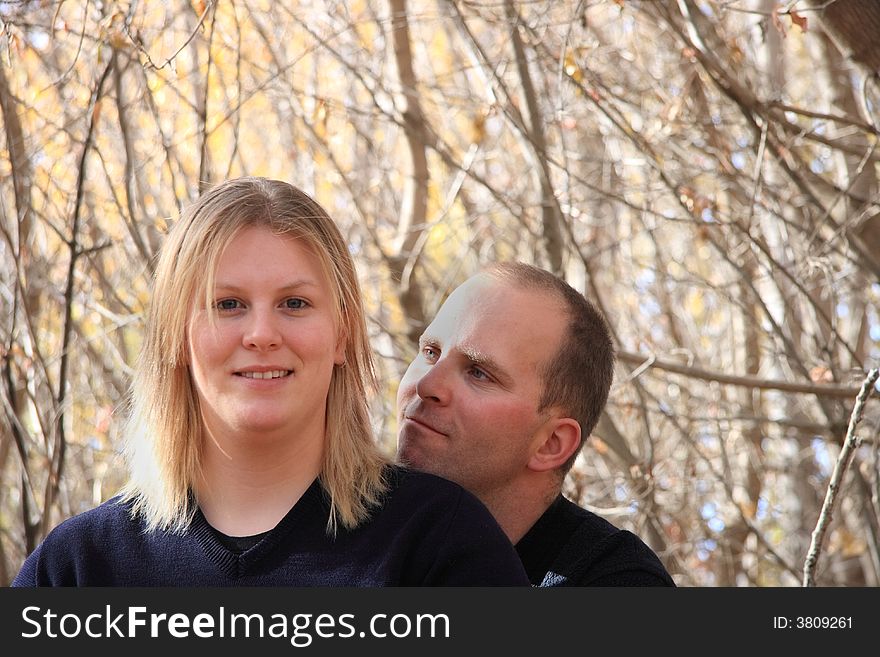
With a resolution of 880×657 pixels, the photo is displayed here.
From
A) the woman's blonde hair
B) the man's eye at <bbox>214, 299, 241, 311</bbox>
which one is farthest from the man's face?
the man's eye at <bbox>214, 299, 241, 311</bbox>

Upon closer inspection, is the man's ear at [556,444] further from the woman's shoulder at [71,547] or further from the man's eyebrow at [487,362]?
the woman's shoulder at [71,547]

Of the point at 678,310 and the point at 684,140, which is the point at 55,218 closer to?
the point at 684,140

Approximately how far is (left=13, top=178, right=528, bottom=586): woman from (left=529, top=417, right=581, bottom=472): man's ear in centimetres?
44

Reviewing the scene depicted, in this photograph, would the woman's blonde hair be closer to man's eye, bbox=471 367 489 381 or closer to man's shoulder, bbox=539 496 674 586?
man's eye, bbox=471 367 489 381

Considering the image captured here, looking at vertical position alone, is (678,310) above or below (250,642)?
above

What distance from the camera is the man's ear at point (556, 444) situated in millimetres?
2473

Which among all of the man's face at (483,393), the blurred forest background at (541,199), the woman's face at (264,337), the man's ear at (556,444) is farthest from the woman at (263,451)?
the blurred forest background at (541,199)

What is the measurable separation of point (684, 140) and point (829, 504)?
2.06 m

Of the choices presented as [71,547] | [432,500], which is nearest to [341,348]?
[432,500]

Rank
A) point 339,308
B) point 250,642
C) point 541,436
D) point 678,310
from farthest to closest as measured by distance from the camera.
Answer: point 678,310 < point 541,436 < point 339,308 < point 250,642

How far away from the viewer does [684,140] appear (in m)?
4.31

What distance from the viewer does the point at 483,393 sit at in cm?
241

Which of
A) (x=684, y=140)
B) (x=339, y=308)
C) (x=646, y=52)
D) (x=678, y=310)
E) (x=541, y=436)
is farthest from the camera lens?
(x=678, y=310)

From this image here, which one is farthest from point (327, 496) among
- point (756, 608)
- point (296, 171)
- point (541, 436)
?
point (296, 171)
